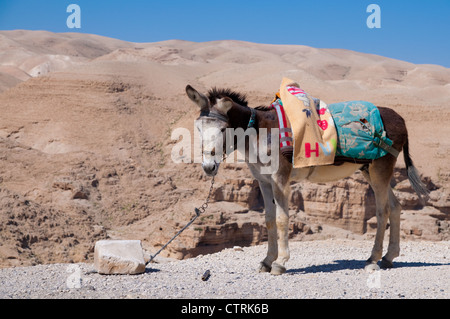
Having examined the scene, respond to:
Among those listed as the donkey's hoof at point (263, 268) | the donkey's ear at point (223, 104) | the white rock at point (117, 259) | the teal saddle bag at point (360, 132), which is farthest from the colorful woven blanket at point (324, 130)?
the white rock at point (117, 259)

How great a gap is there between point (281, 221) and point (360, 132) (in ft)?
6.65

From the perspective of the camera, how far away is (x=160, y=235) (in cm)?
2166

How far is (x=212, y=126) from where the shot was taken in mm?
8805

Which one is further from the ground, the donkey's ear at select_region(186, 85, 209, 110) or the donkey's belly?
the donkey's ear at select_region(186, 85, 209, 110)

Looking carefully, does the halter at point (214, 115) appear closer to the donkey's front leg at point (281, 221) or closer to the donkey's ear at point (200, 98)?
the donkey's ear at point (200, 98)

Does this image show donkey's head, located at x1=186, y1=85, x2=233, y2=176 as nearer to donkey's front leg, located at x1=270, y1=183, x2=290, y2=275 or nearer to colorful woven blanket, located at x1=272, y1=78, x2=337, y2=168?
colorful woven blanket, located at x1=272, y1=78, x2=337, y2=168

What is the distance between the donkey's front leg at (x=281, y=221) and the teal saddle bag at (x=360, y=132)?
121 centimetres

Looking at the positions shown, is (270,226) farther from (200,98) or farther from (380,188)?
(200,98)

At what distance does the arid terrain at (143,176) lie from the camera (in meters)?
21.1

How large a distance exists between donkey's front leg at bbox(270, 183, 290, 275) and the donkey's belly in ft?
1.40

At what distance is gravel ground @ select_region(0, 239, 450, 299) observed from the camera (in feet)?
25.2

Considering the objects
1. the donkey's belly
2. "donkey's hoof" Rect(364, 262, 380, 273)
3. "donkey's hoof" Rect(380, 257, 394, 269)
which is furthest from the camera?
"donkey's hoof" Rect(380, 257, 394, 269)

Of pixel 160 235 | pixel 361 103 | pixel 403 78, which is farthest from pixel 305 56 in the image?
pixel 361 103

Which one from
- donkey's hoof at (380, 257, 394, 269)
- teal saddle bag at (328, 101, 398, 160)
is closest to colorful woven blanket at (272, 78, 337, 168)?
teal saddle bag at (328, 101, 398, 160)
